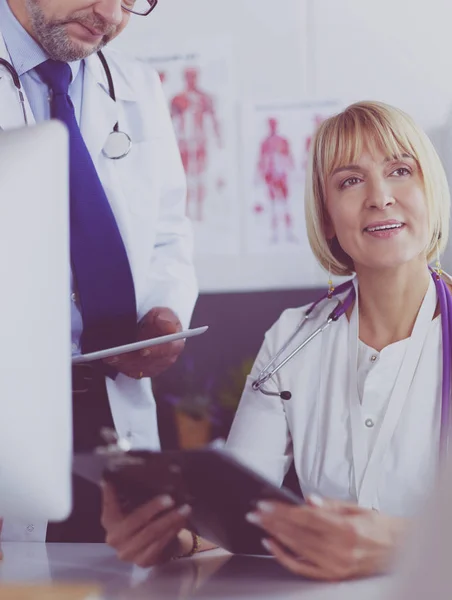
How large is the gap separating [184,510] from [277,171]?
4.26 ft

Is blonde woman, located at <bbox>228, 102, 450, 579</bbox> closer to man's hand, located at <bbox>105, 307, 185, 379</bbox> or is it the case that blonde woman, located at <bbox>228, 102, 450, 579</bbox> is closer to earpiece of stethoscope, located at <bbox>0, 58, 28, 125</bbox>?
man's hand, located at <bbox>105, 307, 185, 379</bbox>

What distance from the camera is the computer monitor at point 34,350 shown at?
694 millimetres

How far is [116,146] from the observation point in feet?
5.66

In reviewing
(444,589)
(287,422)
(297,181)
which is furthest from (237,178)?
(444,589)

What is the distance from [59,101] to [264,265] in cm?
72

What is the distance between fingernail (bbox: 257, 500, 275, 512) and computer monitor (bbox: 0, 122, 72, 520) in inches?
8.2

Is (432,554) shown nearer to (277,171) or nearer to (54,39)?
(54,39)

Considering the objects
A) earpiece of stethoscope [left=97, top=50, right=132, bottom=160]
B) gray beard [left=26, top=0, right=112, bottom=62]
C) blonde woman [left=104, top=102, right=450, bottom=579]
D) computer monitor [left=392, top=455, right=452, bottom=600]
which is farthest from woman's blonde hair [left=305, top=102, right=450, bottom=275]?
computer monitor [left=392, top=455, right=452, bottom=600]

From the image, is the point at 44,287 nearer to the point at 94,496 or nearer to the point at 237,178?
the point at 94,496

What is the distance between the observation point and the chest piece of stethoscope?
172cm

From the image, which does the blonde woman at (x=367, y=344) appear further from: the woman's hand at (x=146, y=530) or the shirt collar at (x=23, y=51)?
the shirt collar at (x=23, y=51)

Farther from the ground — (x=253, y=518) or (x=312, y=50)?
(x=312, y=50)

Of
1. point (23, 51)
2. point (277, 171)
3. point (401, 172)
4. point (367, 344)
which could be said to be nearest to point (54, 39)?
point (23, 51)

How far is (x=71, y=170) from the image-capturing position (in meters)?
1.68
